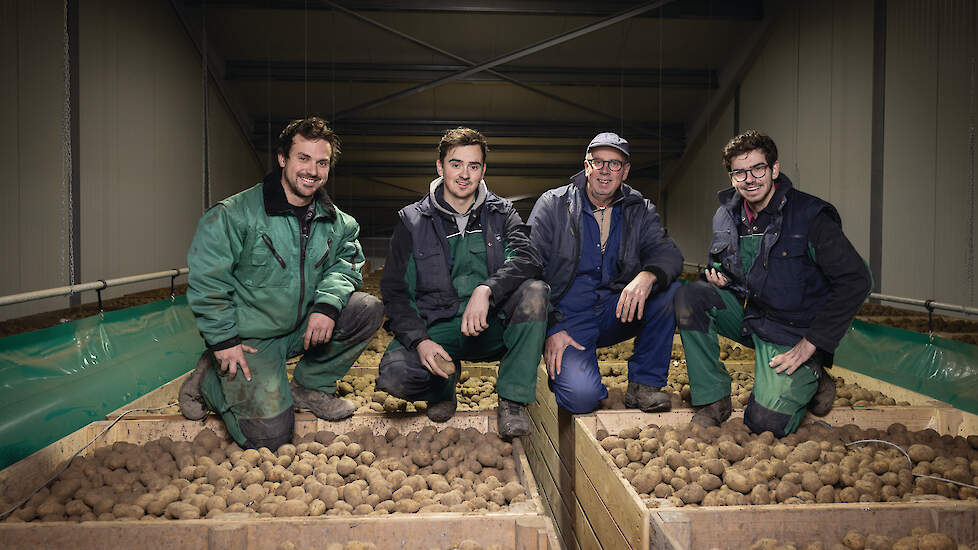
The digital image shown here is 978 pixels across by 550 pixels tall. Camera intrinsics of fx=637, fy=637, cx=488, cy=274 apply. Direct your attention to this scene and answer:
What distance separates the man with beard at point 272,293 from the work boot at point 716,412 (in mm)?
1120

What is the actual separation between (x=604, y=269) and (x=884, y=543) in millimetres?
1188

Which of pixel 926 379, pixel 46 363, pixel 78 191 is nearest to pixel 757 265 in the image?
pixel 926 379

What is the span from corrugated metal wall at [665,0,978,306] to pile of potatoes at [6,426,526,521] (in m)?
3.87

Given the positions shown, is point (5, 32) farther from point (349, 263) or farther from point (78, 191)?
point (349, 263)

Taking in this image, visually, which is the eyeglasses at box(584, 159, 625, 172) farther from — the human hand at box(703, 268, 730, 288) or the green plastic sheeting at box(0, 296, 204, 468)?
the green plastic sheeting at box(0, 296, 204, 468)

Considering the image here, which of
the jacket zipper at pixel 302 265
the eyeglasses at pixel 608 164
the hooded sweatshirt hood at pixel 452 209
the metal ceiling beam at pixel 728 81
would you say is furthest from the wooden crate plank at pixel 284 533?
the metal ceiling beam at pixel 728 81

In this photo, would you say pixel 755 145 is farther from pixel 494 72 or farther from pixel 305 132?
pixel 494 72

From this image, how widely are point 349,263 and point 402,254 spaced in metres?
0.18

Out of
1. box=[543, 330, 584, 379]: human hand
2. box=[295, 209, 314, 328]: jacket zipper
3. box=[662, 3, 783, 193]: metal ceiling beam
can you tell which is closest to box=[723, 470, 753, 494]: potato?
box=[543, 330, 584, 379]: human hand

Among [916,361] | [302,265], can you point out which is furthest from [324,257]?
[916,361]

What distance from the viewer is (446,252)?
82.7 inches

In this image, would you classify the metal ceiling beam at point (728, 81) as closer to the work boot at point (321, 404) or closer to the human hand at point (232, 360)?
the work boot at point (321, 404)

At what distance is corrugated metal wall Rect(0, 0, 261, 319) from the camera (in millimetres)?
3988

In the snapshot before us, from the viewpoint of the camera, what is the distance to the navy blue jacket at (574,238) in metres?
2.22
